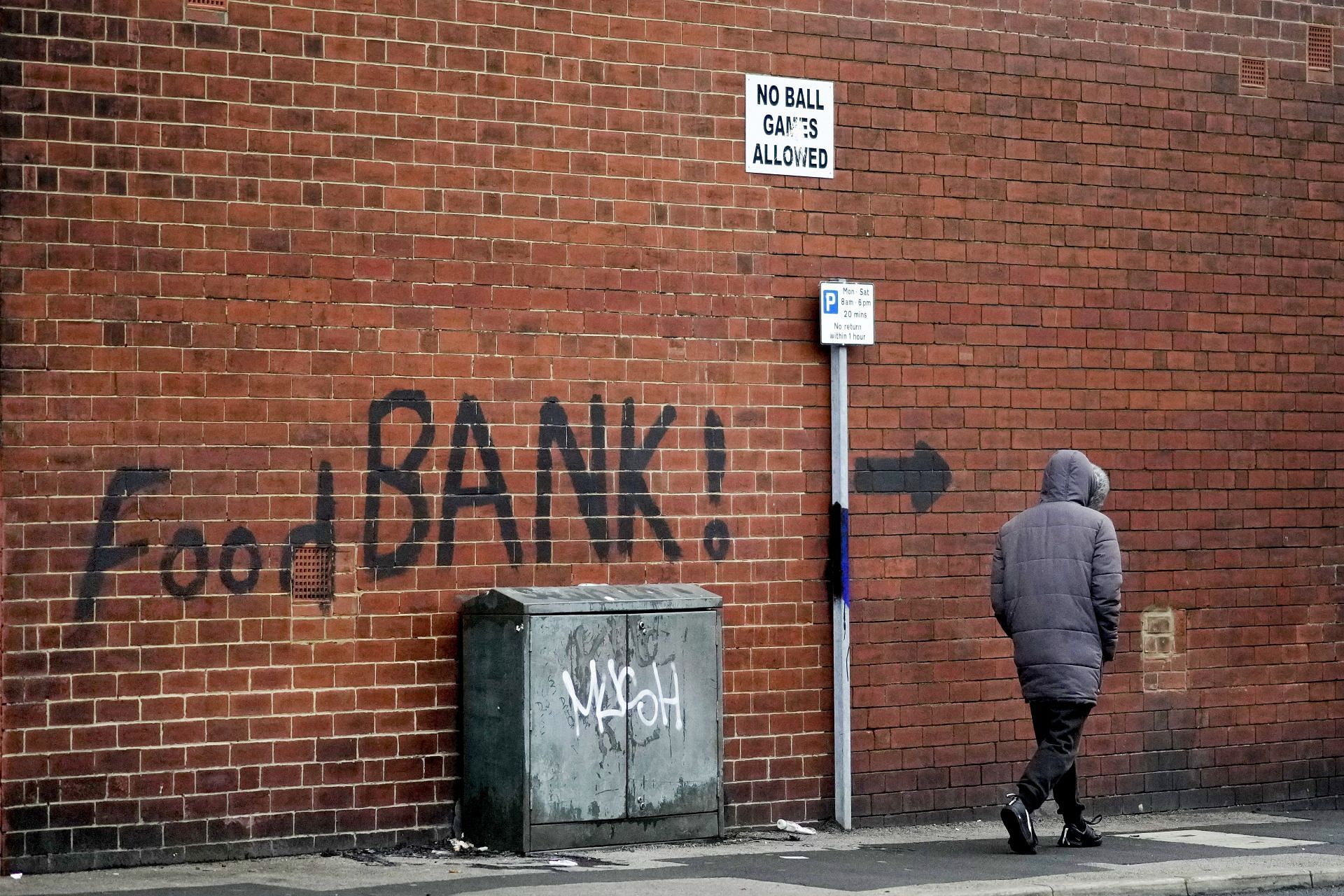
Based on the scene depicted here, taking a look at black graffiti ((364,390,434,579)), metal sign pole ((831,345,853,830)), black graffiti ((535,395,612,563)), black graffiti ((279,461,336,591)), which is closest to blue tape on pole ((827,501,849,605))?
metal sign pole ((831,345,853,830))

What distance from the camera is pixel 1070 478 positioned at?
30.1ft

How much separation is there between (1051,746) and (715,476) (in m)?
2.48

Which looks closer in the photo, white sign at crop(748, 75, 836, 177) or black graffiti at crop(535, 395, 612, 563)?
black graffiti at crop(535, 395, 612, 563)

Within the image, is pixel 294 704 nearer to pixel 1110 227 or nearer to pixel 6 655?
pixel 6 655

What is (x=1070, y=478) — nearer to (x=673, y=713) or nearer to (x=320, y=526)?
(x=673, y=713)

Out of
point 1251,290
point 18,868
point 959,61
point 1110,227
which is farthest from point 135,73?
point 1251,290

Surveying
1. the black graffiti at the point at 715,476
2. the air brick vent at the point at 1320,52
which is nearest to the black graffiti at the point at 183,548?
the black graffiti at the point at 715,476

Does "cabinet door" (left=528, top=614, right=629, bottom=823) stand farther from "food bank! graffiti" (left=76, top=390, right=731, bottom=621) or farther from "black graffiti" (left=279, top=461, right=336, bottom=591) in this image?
"black graffiti" (left=279, top=461, right=336, bottom=591)

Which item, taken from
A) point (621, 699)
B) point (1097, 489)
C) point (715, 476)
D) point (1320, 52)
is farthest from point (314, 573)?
point (1320, 52)

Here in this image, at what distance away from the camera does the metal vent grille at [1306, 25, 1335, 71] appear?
1204 centimetres

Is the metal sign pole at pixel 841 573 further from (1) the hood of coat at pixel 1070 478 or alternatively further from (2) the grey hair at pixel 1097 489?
(2) the grey hair at pixel 1097 489

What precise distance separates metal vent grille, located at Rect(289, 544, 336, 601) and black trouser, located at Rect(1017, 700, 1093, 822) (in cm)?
371

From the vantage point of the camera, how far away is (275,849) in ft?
28.7

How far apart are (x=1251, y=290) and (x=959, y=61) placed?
2690 millimetres
